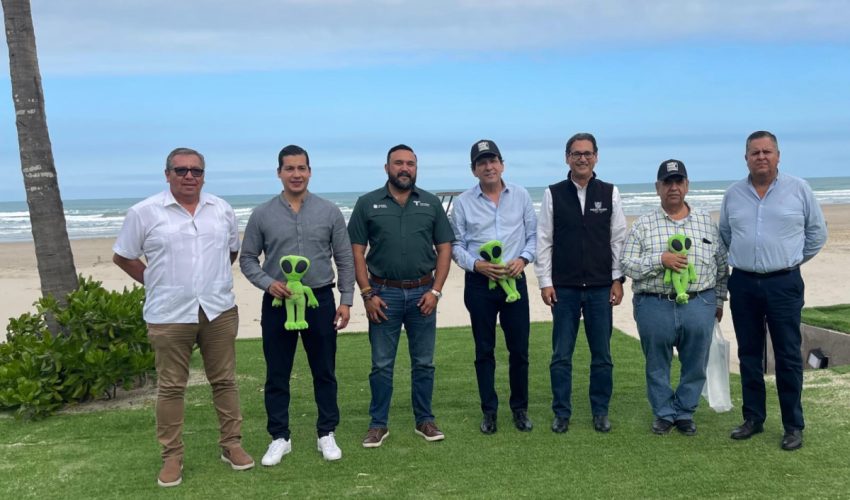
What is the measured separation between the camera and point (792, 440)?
14.6ft

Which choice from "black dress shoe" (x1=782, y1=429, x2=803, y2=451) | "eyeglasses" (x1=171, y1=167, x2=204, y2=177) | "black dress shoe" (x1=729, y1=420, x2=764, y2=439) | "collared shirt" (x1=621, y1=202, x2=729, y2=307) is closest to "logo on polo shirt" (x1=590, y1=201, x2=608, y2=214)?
"collared shirt" (x1=621, y1=202, x2=729, y2=307)

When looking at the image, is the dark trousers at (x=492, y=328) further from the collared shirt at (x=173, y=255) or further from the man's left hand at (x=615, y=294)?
the collared shirt at (x=173, y=255)

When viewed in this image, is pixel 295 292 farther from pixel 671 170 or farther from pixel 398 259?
pixel 671 170

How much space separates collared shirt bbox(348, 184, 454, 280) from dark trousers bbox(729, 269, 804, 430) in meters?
1.90

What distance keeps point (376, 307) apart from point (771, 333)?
2436 millimetres

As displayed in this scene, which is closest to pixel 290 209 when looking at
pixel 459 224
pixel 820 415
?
pixel 459 224

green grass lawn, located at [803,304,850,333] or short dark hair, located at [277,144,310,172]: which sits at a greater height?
short dark hair, located at [277,144,310,172]

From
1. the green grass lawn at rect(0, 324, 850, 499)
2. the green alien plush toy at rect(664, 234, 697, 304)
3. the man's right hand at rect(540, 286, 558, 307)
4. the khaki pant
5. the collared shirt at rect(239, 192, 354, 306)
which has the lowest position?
the green grass lawn at rect(0, 324, 850, 499)

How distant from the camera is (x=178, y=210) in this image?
4086 mm

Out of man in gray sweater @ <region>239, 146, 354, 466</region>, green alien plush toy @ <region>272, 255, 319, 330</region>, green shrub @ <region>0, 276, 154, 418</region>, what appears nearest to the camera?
green alien plush toy @ <region>272, 255, 319, 330</region>

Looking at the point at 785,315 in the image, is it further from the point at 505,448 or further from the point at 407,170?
the point at 407,170

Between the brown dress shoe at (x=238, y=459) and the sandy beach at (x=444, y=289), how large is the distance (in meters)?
5.03

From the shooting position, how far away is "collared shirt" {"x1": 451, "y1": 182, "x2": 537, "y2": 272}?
4.79 metres

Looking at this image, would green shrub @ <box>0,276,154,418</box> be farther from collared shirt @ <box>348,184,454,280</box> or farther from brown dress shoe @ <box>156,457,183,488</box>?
collared shirt @ <box>348,184,454,280</box>
